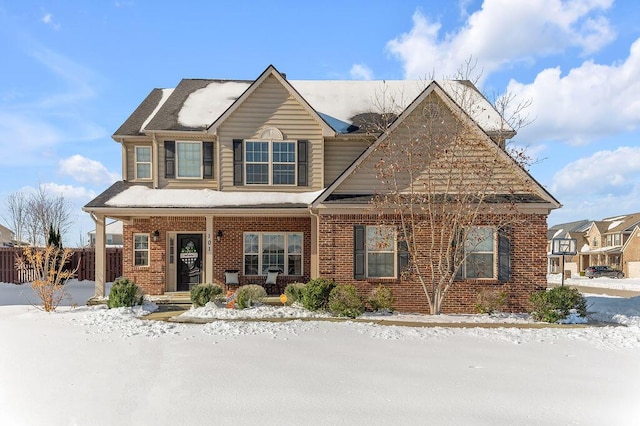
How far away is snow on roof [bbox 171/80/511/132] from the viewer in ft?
50.9

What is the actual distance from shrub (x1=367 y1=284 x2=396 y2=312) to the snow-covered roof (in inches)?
240

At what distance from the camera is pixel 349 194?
1252 centimetres

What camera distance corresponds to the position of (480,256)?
40.8 feet

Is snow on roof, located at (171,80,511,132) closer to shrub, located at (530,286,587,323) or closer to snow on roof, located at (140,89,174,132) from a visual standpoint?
snow on roof, located at (140,89,174,132)

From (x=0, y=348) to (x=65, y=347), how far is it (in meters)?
1.20

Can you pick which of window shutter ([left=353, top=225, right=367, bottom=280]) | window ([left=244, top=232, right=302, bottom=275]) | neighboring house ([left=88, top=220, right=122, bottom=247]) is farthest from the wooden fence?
neighboring house ([left=88, top=220, right=122, bottom=247])

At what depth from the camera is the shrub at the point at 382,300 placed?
38.8 ft

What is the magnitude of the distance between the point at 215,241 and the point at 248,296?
3639 millimetres

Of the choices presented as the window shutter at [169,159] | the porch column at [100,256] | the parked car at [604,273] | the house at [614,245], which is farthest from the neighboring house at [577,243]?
the porch column at [100,256]

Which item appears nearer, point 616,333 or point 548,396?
point 548,396

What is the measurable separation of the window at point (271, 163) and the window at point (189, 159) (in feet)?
6.04

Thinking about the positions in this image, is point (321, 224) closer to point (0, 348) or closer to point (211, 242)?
point (211, 242)

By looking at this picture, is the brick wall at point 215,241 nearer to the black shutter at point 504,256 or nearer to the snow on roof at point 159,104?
the snow on roof at point 159,104

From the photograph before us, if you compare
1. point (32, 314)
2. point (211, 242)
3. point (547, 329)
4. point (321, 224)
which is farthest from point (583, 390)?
point (32, 314)
